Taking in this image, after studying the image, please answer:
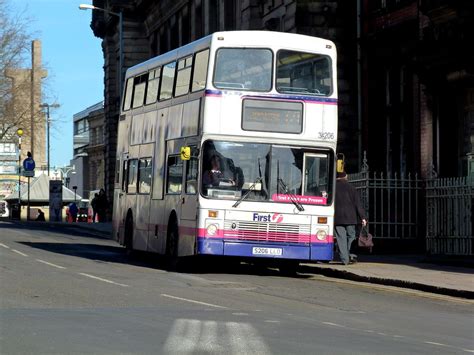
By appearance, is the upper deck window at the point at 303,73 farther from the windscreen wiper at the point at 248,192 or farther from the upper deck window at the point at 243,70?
the windscreen wiper at the point at 248,192

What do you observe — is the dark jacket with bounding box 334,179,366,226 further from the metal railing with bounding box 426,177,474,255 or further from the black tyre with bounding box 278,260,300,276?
the metal railing with bounding box 426,177,474,255

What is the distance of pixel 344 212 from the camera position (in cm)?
2431

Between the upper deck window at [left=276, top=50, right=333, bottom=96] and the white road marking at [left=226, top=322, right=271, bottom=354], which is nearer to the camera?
the white road marking at [left=226, top=322, right=271, bottom=354]

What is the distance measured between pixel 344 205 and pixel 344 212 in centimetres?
Result: 15

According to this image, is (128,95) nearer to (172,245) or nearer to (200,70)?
(172,245)

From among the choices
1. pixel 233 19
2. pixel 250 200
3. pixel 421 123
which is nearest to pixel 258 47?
pixel 250 200

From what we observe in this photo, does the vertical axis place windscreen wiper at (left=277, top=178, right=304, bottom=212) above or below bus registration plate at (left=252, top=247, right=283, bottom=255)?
above

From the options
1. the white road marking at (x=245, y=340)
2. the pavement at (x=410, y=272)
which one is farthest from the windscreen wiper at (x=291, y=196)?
the white road marking at (x=245, y=340)

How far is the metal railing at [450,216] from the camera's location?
25.5 metres

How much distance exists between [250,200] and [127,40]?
52.9m

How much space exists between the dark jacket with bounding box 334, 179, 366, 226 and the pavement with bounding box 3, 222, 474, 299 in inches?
36.7

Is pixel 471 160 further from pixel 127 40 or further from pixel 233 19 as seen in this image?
pixel 127 40

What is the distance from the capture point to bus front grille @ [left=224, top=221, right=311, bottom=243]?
21.6 metres

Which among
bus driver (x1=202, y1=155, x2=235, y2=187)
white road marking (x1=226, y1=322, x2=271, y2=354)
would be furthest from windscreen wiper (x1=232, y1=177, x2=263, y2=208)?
white road marking (x1=226, y1=322, x2=271, y2=354)
